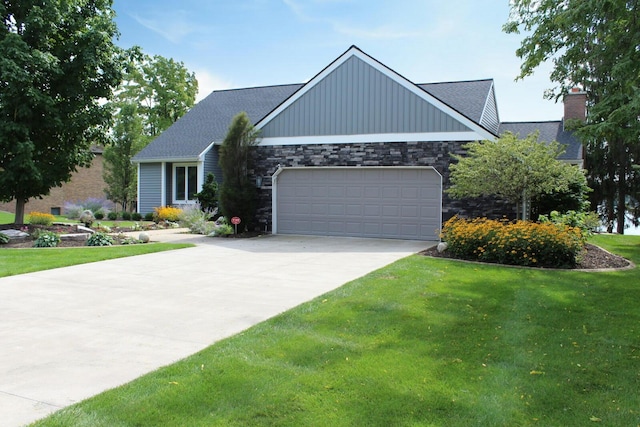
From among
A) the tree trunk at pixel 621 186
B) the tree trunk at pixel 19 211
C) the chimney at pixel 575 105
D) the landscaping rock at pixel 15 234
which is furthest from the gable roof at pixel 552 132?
the tree trunk at pixel 19 211

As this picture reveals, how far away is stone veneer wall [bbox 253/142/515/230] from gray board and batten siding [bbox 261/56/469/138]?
0.47 metres

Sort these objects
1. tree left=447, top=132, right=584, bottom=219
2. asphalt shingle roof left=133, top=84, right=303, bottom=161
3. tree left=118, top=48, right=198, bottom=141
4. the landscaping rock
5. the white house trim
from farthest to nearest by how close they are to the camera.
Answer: tree left=118, top=48, right=198, bottom=141 → the white house trim → asphalt shingle roof left=133, top=84, right=303, bottom=161 → the landscaping rock → tree left=447, top=132, right=584, bottom=219

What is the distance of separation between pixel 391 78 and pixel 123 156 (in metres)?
16.6

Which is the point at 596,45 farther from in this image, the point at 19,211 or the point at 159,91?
the point at 159,91

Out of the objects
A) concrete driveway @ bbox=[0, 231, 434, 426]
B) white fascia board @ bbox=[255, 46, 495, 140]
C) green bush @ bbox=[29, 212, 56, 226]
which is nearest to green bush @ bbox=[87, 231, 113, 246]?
concrete driveway @ bbox=[0, 231, 434, 426]

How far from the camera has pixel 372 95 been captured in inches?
600

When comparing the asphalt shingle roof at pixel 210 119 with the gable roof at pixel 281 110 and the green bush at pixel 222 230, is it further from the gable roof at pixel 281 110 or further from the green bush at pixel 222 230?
the green bush at pixel 222 230

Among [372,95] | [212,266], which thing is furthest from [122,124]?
[212,266]

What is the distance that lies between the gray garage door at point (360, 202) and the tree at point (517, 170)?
2366mm

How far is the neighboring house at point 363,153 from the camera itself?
14.6 meters

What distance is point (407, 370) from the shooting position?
416 centimetres

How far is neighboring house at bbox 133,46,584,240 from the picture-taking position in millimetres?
14578

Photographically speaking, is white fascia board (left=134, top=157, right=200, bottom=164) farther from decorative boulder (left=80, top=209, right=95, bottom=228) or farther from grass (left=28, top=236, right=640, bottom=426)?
grass (left=28, top=236, right=640, bottom=426)

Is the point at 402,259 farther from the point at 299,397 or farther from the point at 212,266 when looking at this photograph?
the point at 299,397
